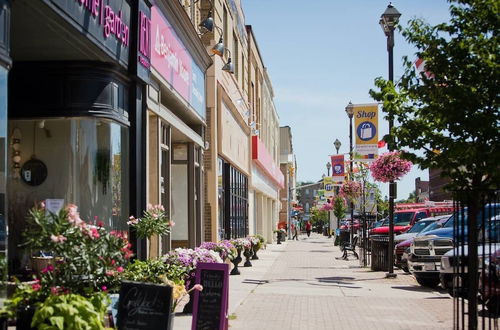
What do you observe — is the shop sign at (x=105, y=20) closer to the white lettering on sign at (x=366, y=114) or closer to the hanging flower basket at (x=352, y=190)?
the white lettering on sign at (x=366, y=114)

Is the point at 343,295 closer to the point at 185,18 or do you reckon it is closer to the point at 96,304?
the point at 185,18

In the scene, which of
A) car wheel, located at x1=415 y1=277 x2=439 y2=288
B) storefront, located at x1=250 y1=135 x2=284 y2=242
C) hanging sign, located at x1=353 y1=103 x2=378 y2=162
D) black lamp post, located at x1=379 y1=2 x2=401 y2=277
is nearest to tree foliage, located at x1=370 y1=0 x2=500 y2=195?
car wheel, located at x1=415 y1=277 x2=439 y2=288

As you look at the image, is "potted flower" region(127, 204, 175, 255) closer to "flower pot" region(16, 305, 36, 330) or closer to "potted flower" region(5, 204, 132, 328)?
"potted flower" region(5, 204, 132, 328)

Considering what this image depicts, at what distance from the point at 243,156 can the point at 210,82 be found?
9558mm

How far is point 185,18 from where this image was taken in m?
14.5

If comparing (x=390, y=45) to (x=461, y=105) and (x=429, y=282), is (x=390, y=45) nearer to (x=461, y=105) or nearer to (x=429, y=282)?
(x=429, y=282)

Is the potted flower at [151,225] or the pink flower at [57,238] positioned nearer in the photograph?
the pink flower at [57,238]

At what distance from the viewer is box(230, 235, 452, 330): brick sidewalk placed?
424 inches

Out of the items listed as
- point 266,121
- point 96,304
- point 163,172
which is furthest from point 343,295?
point 266,121

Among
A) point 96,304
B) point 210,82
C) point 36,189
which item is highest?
point 210,82

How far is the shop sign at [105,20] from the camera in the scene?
854cm

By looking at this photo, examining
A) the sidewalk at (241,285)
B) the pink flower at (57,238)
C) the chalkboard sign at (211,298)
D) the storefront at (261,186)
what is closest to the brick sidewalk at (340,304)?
the sidewalk at (241,285)

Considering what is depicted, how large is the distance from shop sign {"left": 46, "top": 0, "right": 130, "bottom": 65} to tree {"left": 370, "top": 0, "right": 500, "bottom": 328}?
3.89 meters

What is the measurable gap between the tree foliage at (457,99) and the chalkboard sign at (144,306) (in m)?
3.53
